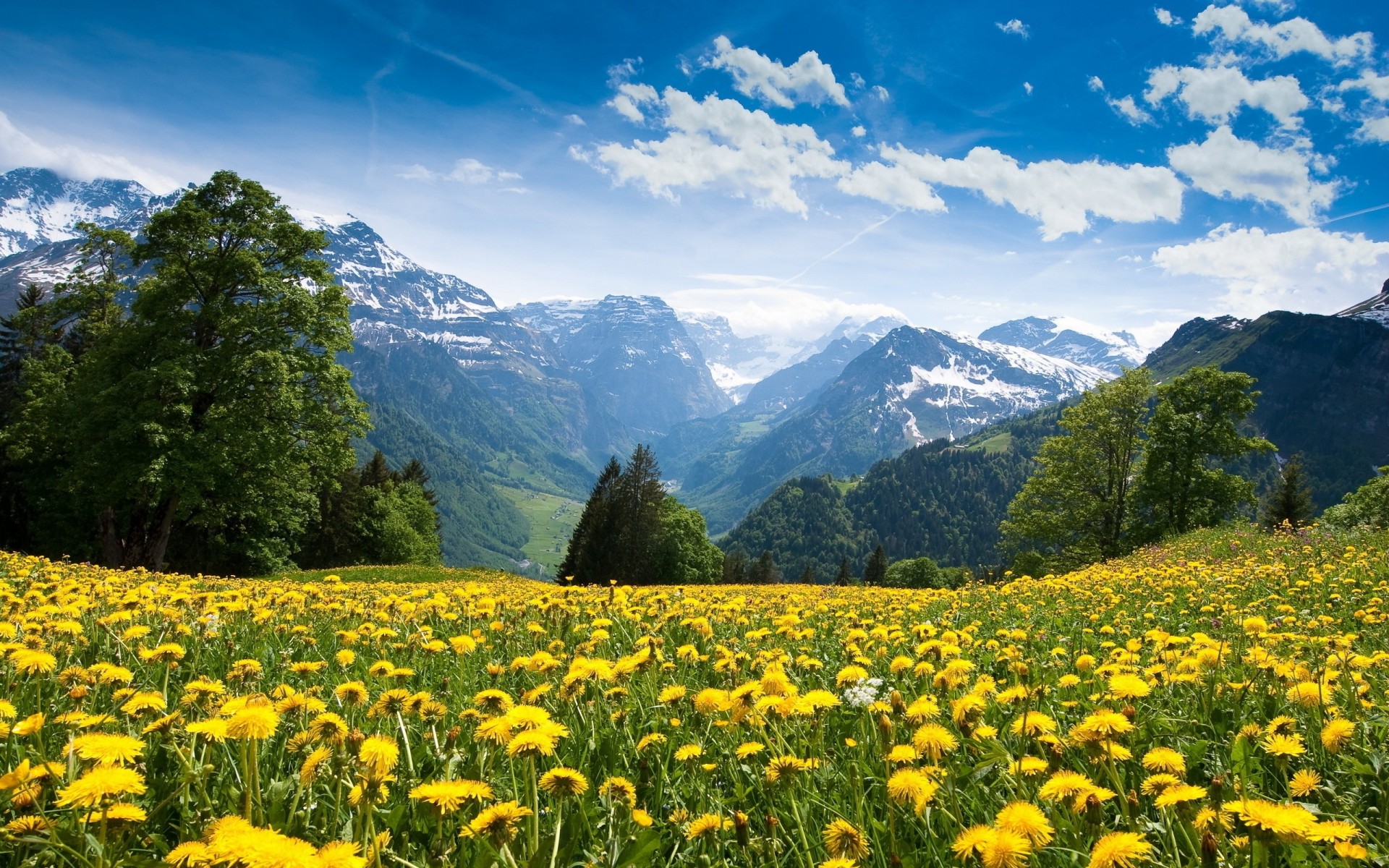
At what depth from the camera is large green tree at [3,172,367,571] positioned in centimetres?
2189

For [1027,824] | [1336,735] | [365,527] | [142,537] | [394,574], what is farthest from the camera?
[365,527]

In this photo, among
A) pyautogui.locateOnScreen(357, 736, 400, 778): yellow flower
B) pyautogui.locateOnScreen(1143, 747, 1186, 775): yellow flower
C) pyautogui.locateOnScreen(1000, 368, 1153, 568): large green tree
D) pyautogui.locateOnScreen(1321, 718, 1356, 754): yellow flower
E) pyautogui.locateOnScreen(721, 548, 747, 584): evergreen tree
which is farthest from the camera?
pyautogui.locateOnScreen(721, 548, 747, 584): evergreen tree

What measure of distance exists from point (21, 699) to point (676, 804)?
11.6 feet

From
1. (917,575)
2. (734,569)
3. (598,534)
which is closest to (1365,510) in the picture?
(598,534)

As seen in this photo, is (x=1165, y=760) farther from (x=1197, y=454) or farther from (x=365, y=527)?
(x=365, y=527)

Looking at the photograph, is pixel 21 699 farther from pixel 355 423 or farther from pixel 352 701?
pixel 355 423

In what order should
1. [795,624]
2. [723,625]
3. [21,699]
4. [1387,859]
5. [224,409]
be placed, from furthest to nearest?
[224,409]
[723,625]
[795,624]
[21,699]
[1387,859]

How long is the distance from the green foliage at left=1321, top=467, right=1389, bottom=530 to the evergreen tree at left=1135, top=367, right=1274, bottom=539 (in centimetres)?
382

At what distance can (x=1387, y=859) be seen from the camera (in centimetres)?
199

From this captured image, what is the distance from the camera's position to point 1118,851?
1.64 meters

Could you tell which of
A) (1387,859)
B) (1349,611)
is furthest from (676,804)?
(1349,611)

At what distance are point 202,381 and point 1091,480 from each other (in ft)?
136

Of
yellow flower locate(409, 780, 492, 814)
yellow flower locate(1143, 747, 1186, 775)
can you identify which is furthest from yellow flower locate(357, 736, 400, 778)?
yellow flower locate(1143, 747, 1186, 775)

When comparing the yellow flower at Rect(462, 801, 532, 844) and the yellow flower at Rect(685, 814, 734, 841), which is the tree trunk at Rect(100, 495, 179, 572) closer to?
the yellow flower at Rect(462, 801, 532, 844)
